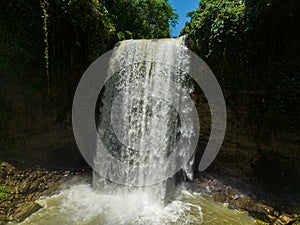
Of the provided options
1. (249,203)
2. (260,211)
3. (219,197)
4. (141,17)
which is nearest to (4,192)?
(219,197)

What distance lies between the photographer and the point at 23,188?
471cm

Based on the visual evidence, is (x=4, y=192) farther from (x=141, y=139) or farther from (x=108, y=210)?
(x=141, y=139)

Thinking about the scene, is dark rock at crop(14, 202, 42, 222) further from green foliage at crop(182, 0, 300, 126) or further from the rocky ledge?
green foliage at crop(182, 0, 300, 126)

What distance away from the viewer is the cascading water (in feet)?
15.4

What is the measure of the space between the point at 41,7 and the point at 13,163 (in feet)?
13.3

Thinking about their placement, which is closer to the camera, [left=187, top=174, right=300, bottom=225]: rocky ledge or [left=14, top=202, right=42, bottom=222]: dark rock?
[left=187, top=174, right=300, bottom=225]: rocky ledge

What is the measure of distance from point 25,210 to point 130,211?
7.53 ft

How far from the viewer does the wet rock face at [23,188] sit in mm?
4250

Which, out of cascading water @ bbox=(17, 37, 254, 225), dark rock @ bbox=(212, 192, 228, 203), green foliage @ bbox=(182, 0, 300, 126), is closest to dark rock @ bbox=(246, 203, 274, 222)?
cascading water @ bbox=(17, 37, 254, 225)

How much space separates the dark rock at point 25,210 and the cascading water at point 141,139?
0.62ft

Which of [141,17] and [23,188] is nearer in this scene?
[23,188]

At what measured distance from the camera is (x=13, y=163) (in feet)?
15.9

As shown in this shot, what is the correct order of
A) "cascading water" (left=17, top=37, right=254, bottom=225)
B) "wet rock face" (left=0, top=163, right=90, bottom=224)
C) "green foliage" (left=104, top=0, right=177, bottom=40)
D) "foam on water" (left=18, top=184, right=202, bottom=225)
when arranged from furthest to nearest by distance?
"green foliage" (left=104, top=0, right=177, bottom=40) < "cascading water" (left=17, top=37, right=254, bottom=225) < "wet rock face" (left=0, top=163, right=90, bottom=224) < "foam on water" (left=18, top=184, right=202, bottom=225)

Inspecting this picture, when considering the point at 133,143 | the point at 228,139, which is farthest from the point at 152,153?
the point at 228,139
